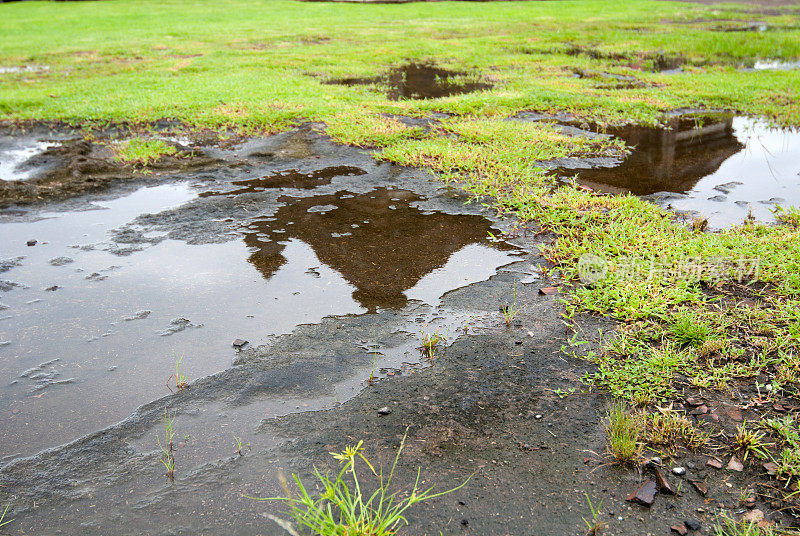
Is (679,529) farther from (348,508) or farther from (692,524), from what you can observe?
(348,508)

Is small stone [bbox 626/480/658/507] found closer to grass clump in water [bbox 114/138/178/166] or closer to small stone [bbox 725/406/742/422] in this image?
small stone [bbox 725/406/742/422]

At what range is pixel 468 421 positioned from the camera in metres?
2.93

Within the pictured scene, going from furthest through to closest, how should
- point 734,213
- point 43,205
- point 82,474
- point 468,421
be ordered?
point 43,205 < point 734,213 < point 468,421 < point 82,474

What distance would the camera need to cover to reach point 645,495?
2428 mm

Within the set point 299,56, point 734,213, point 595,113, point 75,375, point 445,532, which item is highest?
point 299,56

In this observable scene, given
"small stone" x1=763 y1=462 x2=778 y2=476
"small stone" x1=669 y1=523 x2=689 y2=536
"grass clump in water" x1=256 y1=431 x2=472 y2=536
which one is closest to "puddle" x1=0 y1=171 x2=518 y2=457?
"grass clump in water" x1=256 y1=431 x2=472 y2=536

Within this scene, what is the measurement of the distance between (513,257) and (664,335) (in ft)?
4.72

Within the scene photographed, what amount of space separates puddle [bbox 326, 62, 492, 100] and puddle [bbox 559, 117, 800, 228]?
3887mm

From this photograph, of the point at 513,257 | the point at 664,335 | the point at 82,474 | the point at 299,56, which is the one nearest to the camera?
the point at 82,474

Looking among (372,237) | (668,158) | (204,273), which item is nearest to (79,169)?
(204,273)

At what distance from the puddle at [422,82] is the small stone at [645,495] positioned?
883cm

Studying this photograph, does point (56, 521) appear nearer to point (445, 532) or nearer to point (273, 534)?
point (273, 534)

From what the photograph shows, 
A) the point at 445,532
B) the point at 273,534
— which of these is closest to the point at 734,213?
the point at 445,532

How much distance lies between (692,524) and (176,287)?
12.3 ft
